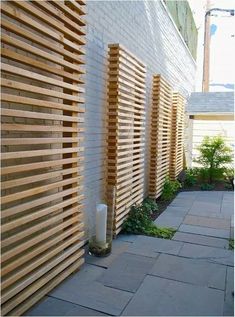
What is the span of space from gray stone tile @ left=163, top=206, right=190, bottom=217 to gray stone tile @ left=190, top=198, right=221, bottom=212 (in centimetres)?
20

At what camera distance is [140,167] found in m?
5.71

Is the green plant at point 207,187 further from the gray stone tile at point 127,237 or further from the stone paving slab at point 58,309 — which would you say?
the stone paving slab at point 58,309

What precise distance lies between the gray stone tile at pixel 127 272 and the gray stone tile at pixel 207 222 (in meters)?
1.88

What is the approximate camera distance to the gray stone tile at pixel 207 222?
5361 mm

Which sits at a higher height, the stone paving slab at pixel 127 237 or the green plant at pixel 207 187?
the green plant at pixel 207 187

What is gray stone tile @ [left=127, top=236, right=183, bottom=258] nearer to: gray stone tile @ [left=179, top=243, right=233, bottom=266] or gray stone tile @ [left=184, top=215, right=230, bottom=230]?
gray stone tile @ [left=179, top=243, right=233, bottom=266]

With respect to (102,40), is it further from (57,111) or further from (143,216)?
(143,216)

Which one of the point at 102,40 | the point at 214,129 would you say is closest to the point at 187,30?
the point at 214,129

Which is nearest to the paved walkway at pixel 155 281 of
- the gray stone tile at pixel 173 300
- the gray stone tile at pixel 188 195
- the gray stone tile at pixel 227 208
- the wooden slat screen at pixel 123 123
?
the gray stone tile at pixel 173 300

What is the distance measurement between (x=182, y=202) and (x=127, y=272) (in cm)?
395

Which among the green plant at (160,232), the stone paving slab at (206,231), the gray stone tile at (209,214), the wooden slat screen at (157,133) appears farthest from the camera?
the wooden slat screen at (157,133)

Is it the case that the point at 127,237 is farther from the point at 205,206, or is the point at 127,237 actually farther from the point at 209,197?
the point at 209,197

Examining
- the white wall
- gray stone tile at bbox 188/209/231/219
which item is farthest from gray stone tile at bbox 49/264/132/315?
the white wall

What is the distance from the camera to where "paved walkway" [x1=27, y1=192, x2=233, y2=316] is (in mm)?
2738
